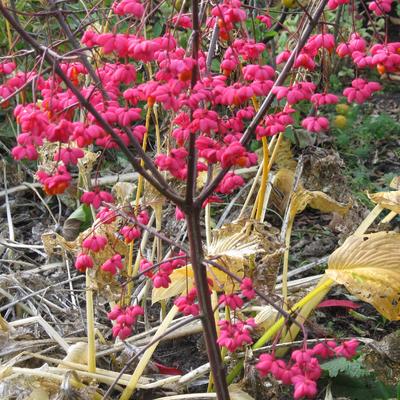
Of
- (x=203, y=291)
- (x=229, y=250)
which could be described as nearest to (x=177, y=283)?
(x=229, y=250)

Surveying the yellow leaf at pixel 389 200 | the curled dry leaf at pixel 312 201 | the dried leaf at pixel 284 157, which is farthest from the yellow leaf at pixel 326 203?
the dried leaf at pixel 284 157

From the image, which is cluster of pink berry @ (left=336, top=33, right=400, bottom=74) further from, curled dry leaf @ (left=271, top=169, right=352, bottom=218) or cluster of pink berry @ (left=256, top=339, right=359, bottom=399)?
curled dry leaf @ (left=271, top=169, right=352, bottom=218)

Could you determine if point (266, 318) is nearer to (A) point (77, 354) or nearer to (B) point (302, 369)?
(A) point (77, 354)

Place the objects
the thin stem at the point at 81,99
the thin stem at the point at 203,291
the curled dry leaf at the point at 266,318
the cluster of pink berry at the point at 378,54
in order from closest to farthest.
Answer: the thin stem at the point at 81,99
the cluster of pink berry at the point at 378,54
the thin stem at the point at 203,291
the curled dry leaf at the point at 266,318

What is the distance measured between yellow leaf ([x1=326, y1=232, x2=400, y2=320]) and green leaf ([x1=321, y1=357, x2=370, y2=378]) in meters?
0.17

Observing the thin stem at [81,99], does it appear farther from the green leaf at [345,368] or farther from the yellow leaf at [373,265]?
the green leaf at [345,368]

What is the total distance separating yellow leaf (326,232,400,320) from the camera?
191 cm

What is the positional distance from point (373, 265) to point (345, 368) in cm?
30

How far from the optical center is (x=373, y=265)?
6.48 feet

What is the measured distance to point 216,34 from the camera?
171cm

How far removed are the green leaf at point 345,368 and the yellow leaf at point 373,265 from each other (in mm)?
173

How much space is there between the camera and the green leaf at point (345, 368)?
203 centimetres

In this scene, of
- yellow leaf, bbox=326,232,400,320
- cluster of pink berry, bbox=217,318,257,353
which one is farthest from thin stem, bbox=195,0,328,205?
yellow leaf, bbox=326,232,400,320

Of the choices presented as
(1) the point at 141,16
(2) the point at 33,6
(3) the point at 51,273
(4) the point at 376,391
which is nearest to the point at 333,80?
(2) the point at 33,6
